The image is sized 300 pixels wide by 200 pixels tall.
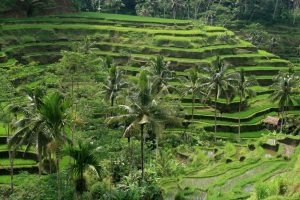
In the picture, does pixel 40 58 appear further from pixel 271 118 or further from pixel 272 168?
pixel 272 168

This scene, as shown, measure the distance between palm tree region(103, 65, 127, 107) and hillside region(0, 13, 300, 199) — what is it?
1.88 meters

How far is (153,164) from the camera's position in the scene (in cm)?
3075


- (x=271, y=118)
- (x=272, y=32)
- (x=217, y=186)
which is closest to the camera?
(x=217, y=186)

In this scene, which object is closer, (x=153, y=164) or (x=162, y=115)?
(x=162, y=115)

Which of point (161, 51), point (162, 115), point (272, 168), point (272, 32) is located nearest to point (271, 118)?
point (161, 51)

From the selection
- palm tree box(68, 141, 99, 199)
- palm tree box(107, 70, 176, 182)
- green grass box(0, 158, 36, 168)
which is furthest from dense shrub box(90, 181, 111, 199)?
green grass box(0, 158, 36, 168)

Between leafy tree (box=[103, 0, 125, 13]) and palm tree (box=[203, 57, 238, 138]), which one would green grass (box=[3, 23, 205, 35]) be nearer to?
palm tree (box=[203, 57, 238, 138])

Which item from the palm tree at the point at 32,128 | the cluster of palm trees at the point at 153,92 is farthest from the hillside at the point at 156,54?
the palm tree at the point at 32,128

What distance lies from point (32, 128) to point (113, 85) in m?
15.1

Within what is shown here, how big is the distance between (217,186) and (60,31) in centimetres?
4920

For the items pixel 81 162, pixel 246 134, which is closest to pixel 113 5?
pixel 246 134

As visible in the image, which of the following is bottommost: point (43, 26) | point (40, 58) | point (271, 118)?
point (271, 118)

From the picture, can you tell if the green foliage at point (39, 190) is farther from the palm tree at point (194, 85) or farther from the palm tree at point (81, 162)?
the palm tree at point (194, 85)

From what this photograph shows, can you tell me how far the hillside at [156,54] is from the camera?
143 feet
